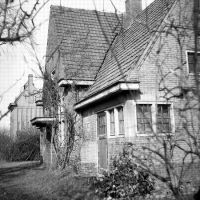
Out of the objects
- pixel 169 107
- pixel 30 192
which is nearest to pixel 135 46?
pixel 169 107

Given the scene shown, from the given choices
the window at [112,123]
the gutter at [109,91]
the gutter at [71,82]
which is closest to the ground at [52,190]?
the window at [112,123]

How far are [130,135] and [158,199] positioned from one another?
228 cm

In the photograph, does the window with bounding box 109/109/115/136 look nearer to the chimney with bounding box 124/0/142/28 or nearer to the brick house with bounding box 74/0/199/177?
the brick house with bounding box 74/0/199/177

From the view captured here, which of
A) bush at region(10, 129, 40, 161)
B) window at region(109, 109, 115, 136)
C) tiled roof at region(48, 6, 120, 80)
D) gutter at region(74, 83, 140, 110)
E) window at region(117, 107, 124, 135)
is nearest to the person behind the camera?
gutter at region(74, 83, 140, 110)

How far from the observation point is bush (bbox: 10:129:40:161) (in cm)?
2940

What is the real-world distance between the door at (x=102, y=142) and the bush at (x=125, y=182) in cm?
286

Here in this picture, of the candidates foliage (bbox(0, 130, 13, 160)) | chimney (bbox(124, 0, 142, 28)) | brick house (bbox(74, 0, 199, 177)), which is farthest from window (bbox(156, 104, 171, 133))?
foliage (bbox(0, 130, 13, 160))

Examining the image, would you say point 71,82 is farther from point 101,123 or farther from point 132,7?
point 132,7

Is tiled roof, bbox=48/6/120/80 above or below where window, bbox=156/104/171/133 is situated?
above

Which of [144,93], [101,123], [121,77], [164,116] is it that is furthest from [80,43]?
[164,116]

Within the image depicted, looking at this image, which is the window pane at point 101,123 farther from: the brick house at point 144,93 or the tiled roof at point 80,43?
the tiled roof at point 80,43

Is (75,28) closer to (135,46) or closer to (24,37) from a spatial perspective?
(135,46)

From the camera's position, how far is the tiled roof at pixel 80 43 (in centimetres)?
1524

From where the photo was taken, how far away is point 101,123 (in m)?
12.9
